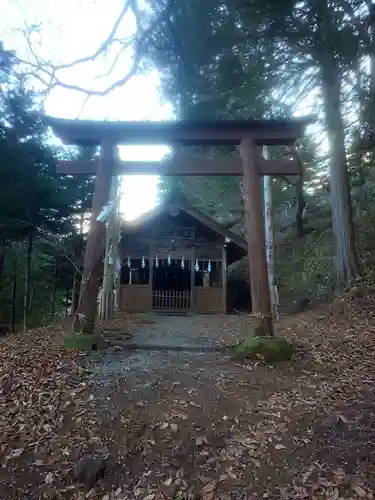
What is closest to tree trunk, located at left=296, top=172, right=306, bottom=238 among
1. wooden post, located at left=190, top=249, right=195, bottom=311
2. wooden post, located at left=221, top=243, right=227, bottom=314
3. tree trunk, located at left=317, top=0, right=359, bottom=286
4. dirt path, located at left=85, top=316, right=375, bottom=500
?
wooden post, located at left=221, top=243, right=227, bottom=314

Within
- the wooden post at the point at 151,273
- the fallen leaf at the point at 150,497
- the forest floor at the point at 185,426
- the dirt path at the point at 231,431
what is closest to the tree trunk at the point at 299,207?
the wooden post at the point at 151,273

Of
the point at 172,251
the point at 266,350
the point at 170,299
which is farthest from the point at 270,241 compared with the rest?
the point at 170,299

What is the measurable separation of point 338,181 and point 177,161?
6.11 meters

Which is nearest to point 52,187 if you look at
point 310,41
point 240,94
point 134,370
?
point 240,94

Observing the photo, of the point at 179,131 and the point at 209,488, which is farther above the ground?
the point at 179,131

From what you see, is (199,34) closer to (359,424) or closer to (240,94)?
(240,94)

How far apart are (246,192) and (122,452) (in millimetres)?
4362

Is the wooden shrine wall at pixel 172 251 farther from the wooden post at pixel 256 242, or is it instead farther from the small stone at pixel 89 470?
the small stone at pixel 89 470

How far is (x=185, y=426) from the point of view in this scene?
404cm

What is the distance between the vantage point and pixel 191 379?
512cm

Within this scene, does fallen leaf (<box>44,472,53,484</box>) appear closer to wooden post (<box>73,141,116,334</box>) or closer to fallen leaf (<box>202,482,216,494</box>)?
fallen leaf (<box>202,482,216,494</box>)

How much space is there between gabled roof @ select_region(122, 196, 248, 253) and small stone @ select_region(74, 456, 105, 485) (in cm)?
1343

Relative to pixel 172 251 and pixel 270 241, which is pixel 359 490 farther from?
pixel 172 251

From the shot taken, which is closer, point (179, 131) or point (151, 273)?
point (179, 131)
